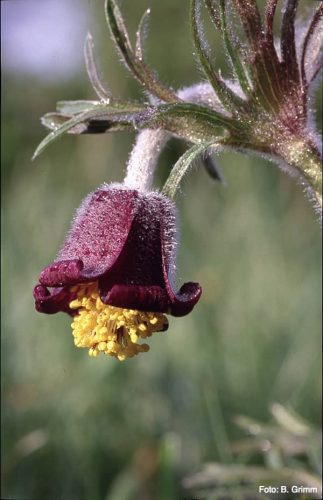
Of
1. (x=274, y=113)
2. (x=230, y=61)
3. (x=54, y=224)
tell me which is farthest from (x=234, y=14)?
(x=54, y=224)

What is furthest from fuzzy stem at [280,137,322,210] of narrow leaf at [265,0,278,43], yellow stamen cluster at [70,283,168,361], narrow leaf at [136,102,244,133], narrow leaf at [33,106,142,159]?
yellow stamen cluster at [70,283,168,361]

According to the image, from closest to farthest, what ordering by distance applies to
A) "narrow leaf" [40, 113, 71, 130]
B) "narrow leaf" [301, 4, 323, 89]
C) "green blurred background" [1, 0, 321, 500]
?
"narrow leaf" [301, 4, 323, 89] < "narrow leaf" [40, 113, 71, 130] < "green blurred background" [1, 0, 321, 500]

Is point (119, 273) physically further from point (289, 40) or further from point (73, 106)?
point (289, 40)

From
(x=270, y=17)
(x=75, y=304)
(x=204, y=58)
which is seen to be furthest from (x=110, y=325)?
(x=270, y=17)

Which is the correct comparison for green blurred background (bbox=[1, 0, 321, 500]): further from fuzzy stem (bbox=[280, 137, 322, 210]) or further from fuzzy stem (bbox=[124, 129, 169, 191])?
fuzzy stem (bbox=[280, 137, 322, 210])

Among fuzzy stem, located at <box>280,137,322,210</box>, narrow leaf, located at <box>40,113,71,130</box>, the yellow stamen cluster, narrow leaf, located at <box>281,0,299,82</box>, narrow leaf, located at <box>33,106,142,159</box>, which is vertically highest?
narrow leaf, located at <box>40,113,71,130</box>
